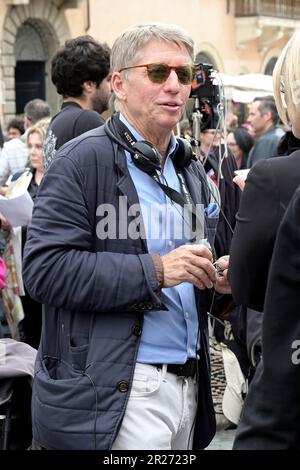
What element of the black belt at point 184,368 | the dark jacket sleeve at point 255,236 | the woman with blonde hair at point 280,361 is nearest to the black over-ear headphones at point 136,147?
the black belt at point 184,368

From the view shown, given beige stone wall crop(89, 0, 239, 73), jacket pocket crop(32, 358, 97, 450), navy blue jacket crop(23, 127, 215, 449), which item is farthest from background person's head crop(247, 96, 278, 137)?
beige stone wall crop(89, 0, 239, 73)

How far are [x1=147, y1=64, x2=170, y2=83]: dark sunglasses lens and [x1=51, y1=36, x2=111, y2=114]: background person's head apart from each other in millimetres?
1489

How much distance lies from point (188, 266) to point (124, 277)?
6.8 inches

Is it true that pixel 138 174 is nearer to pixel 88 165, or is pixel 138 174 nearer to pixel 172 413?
pixel 88 165

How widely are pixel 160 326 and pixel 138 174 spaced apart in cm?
44

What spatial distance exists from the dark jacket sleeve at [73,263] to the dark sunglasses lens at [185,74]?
0.45m

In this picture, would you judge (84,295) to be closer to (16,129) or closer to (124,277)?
(124,277)

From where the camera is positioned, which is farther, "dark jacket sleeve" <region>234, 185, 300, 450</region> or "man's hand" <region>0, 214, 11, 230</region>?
"man's hand" <region>0, 214, 11, 230</region>

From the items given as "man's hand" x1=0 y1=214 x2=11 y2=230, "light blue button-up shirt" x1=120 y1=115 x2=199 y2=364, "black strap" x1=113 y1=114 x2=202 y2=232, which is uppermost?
"black strap" x1=113 y1=114 x2=202 y2=232

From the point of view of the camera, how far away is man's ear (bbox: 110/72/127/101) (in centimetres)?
284

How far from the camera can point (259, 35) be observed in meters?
31.1

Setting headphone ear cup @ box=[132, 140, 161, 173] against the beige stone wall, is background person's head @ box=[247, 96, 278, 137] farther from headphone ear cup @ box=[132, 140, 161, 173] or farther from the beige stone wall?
the beige stone wall

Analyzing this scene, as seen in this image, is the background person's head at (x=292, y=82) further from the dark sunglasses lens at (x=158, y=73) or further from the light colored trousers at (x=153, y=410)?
the light colored trousers at (x=153, y=410)

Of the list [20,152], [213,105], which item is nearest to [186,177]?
[213,105]
